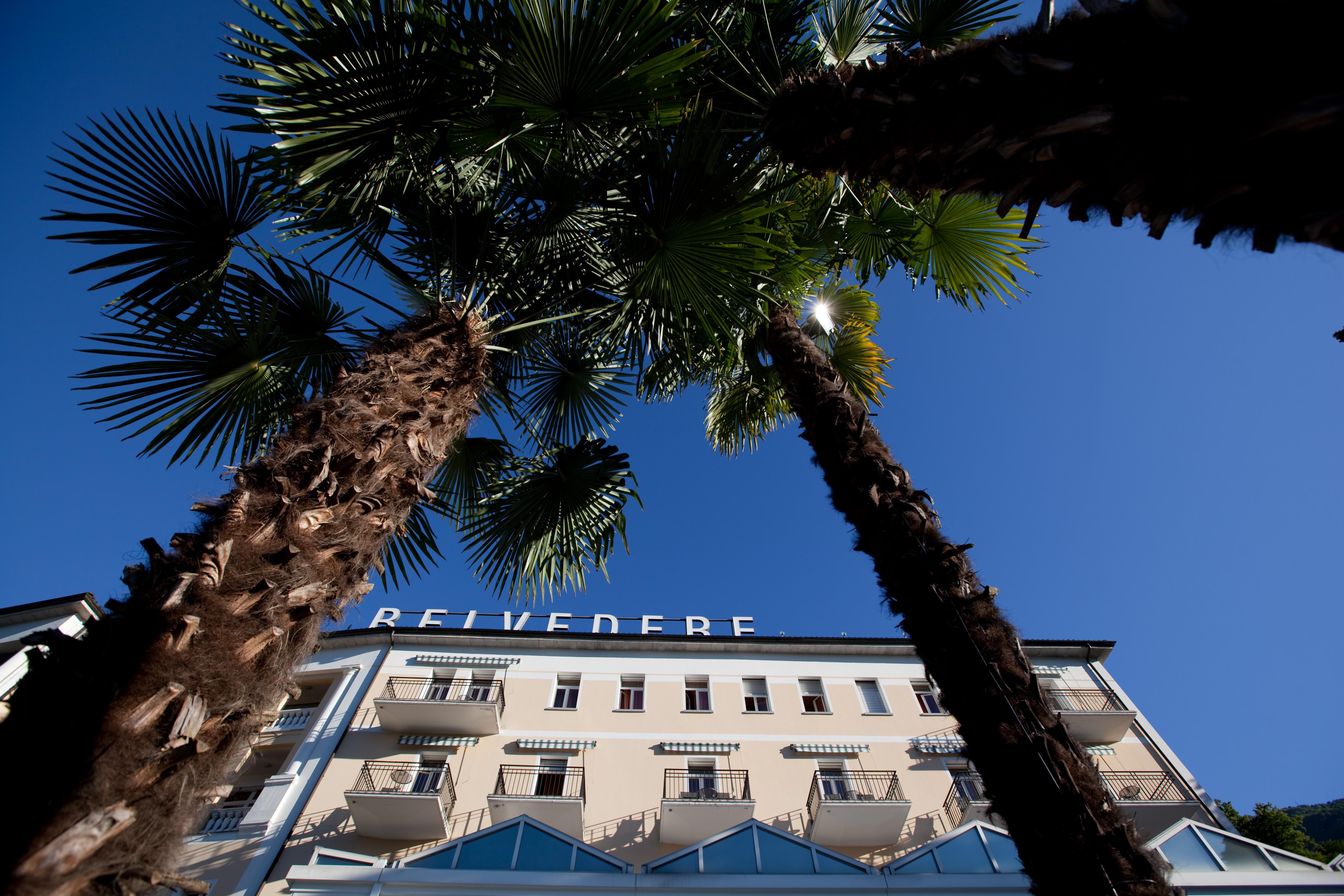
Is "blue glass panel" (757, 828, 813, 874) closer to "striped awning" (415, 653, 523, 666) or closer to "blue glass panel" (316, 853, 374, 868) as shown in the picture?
"blue glass panel" (316, 853, 374, 868)

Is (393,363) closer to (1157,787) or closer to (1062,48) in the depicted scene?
(1062,48)

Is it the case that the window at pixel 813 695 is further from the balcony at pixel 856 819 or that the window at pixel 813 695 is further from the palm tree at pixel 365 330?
the palm tree at pixel 365 330

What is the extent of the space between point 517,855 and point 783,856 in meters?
3.72

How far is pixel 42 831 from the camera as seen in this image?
1.47 metres

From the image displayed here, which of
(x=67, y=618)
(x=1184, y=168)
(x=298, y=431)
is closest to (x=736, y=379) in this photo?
(x=298, y=431)

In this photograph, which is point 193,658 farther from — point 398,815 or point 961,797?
point 961,797

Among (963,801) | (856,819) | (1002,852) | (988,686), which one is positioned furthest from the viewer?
(963,801)

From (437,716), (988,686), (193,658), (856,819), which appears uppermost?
→ (437,716)

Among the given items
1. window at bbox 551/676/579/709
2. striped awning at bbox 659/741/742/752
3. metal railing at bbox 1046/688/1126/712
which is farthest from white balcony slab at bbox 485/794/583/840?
metal railing at bbox 1046/688/1126/712

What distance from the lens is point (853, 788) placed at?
12.6 metres

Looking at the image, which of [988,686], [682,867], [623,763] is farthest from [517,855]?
[988,686]

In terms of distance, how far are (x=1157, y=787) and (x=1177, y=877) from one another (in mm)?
6884

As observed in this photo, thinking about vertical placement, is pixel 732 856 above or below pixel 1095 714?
below

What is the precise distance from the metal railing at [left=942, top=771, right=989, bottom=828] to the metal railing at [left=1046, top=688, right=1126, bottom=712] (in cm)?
320
